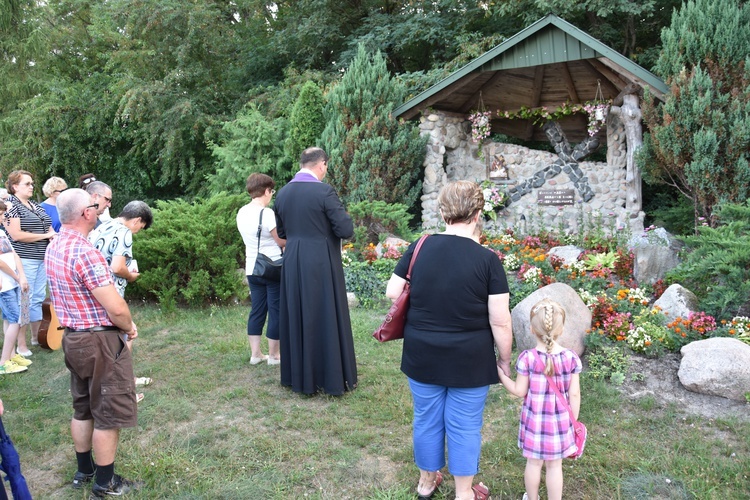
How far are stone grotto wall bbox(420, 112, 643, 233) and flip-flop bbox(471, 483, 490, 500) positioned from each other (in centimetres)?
720

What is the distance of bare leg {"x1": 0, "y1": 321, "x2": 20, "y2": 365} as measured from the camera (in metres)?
5.61

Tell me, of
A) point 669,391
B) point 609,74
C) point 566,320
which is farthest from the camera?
point 609,74

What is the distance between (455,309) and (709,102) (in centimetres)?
674

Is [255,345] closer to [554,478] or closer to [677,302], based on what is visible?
[554,478]

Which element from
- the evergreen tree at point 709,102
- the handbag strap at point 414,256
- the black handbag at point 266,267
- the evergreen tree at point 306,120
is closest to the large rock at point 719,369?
the handbag strap at point 414,256

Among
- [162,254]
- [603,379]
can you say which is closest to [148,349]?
[162,254]

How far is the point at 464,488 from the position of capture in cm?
313

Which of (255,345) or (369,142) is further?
(369,142)

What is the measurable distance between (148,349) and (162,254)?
74.6 inches

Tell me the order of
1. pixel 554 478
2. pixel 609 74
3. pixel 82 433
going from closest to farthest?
pixel 554 478 → pixel 82 433 → pixel 609 74

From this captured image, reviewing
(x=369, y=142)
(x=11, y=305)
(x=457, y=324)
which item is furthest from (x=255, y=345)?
(x=369, y=142)

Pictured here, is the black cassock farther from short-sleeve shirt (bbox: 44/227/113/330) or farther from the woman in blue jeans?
short-sleeve shirt (bbox: 44/227/113/330)

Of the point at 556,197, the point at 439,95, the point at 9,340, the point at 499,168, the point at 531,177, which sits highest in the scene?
the point at 439,95

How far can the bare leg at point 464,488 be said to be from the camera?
311cm
